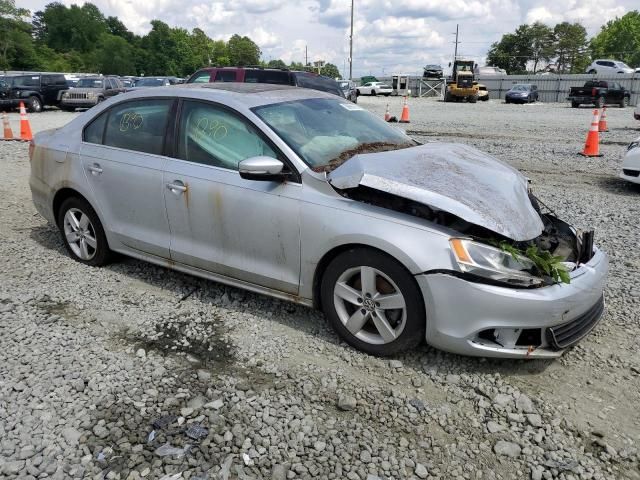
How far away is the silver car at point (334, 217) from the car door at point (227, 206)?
0.03 ft

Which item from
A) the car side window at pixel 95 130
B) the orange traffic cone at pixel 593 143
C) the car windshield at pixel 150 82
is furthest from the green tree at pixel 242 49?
the car side window at pixel 95 130

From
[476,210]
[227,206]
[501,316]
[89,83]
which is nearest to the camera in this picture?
[501,316]

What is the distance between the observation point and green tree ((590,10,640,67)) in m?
84.1

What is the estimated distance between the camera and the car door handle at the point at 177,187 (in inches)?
160

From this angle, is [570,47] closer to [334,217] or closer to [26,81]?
[26,81]

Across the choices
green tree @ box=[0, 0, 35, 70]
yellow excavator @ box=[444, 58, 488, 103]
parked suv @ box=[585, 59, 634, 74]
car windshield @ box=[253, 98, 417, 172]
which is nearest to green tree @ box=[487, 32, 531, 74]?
parked suv @ box=[585, 59, 634, 74]

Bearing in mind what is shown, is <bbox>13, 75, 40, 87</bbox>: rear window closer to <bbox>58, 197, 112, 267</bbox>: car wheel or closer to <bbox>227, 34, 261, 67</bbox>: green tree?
<bbox>58, 197, 112, 267</bbox>: car wheel

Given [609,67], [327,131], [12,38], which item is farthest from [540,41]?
[327,131]

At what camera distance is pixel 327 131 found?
4113 mm

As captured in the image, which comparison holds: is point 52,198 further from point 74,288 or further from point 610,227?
point 610,227

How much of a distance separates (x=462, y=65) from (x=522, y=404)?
4497cm

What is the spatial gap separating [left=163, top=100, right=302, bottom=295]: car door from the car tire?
328 millimetres

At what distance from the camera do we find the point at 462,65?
145 ft

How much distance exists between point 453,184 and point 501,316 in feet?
2.80
